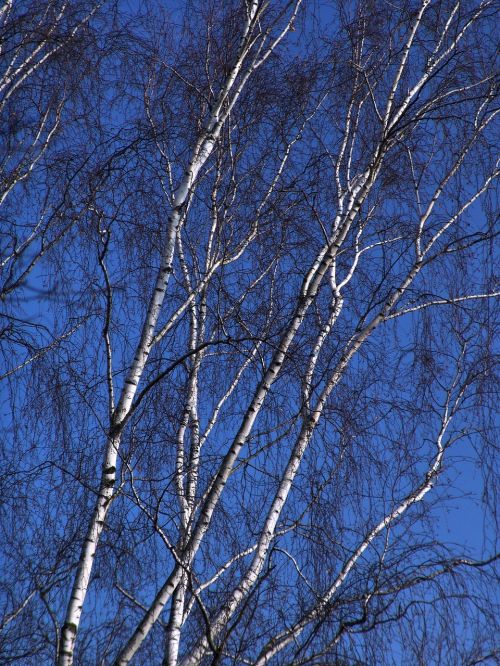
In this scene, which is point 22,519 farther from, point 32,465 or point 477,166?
point 477,166

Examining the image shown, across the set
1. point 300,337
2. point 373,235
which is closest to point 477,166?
point 373,235

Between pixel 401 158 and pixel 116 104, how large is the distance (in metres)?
2.55

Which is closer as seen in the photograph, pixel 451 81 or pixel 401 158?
pixel 451 81

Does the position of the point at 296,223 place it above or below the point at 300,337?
above

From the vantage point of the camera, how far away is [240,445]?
5961 millimetres

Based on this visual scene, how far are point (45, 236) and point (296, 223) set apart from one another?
6.44 feet

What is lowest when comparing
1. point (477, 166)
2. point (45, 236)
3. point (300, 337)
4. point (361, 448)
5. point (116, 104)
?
point (361, 448)

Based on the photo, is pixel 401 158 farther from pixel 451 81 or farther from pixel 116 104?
pixel 116 104

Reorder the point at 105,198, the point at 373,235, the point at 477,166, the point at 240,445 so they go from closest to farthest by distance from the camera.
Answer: the point at 240,445, the point at 105,198, the point at 373,235, the point at 477,166

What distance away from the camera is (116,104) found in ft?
28.2

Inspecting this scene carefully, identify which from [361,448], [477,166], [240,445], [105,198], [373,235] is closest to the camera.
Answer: [240,445]

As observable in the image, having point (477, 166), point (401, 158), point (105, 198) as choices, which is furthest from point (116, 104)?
point (477, 166)

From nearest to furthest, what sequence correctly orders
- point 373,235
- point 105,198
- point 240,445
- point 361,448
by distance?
point 240,445
point 361,448
point 105,198
point 373,235

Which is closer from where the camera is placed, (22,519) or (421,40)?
(22,519)
